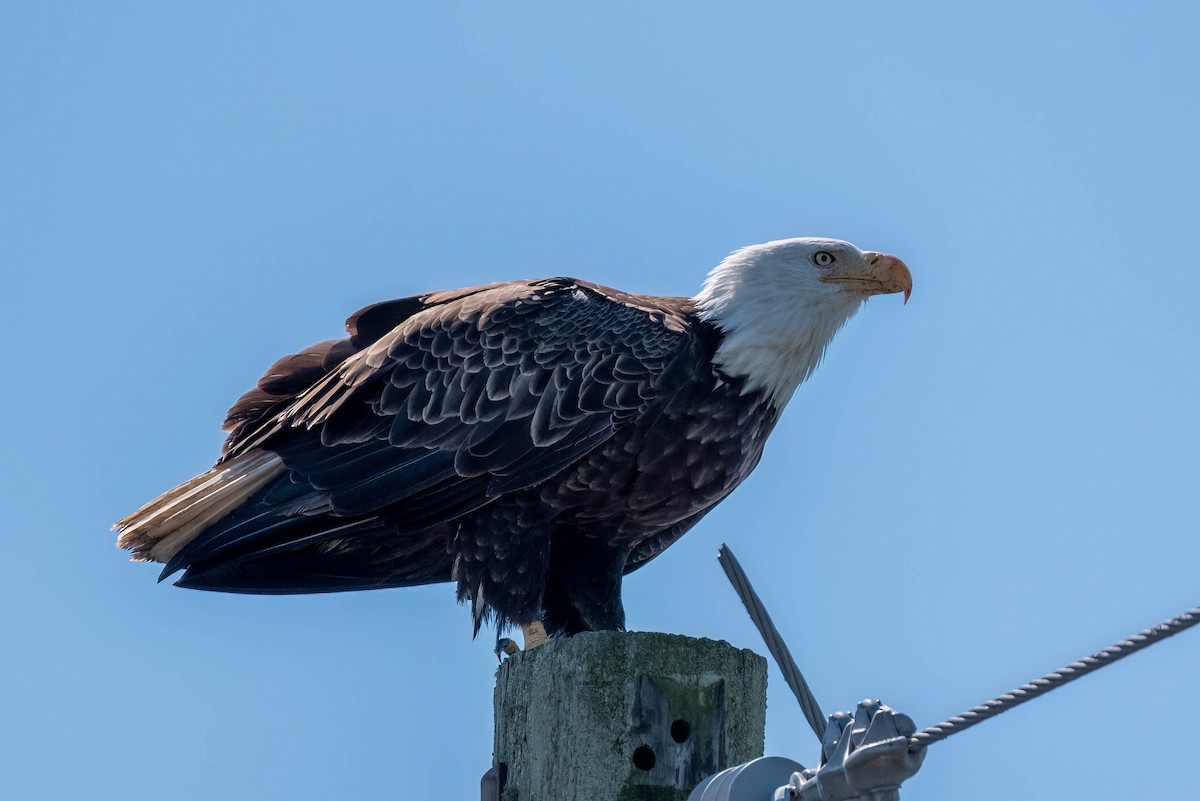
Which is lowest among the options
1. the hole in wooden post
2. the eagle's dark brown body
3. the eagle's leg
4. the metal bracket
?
the metal bracket

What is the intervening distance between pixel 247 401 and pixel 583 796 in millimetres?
3375

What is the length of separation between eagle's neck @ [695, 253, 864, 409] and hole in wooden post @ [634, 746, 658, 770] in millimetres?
2328

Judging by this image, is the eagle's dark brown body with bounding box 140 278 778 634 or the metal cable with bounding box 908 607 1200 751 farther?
the eagle's dark brown body with bounding box 140 278 778 634

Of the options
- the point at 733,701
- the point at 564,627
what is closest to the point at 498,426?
the point at 564,627

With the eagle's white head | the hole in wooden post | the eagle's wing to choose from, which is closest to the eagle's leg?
the eagle's wing

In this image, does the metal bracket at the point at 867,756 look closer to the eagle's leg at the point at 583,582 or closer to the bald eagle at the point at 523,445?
the bald eagle at the point at 523,445

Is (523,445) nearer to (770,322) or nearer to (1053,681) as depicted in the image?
(770,322)

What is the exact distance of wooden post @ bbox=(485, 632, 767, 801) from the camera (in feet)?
17.1

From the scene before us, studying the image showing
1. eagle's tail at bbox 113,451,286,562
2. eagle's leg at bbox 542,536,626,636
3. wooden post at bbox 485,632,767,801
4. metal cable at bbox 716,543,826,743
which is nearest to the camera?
metal cable at bbox 716,543,826,743

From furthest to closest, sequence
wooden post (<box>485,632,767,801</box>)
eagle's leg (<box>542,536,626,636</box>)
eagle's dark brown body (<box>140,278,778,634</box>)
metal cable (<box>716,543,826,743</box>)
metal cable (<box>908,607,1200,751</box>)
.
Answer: eagle's leg (<box>542,536,626,636</box>), eagle's dark brown body (<box>140,278,778,634</box>), wooden post (<box>485,632,767,801</box>), metal cable (<box>716,543,826,743</box>), metal cable (<box>908,607,1200,751</box>)

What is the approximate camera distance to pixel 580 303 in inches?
297

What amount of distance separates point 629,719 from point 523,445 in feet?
6.58

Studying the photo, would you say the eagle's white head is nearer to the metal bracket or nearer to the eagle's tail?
the eagle's tail

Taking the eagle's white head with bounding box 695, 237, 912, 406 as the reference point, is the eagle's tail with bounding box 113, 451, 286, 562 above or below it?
below
